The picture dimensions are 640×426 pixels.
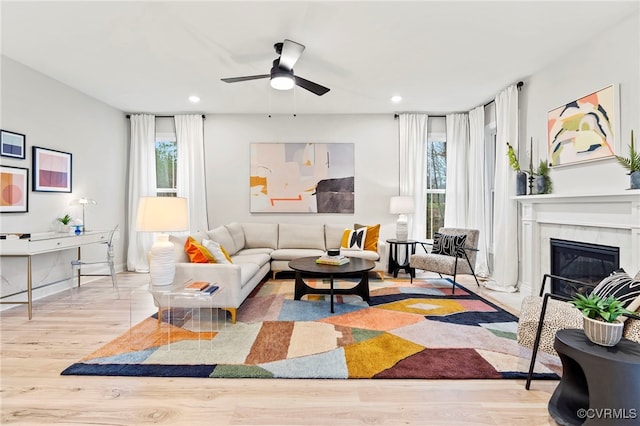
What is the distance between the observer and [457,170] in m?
5.64

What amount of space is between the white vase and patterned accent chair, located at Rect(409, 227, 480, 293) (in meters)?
2.59

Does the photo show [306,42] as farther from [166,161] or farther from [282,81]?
[166,161]

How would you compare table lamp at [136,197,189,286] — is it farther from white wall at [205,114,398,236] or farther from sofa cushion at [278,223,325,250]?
white wall at [205,114,398,236]

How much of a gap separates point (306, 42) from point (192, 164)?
131 inches

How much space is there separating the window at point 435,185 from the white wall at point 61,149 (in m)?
5.35

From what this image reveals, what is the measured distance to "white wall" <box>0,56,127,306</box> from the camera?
3.67 m

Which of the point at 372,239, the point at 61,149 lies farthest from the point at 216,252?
the point at 61,149

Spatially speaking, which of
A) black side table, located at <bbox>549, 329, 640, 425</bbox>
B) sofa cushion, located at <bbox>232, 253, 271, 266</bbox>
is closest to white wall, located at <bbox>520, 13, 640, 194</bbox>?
black side table, located at <bbox>549, 329, 640, 425</bbox>

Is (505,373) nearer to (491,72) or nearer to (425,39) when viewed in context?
(425,39)

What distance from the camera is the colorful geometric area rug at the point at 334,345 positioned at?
7.29 ft

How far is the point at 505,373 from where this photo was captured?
2.19 m

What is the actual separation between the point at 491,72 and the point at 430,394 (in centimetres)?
369

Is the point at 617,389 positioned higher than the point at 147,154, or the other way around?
the point at 147,154

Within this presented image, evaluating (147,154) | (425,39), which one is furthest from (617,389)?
(147,154)
